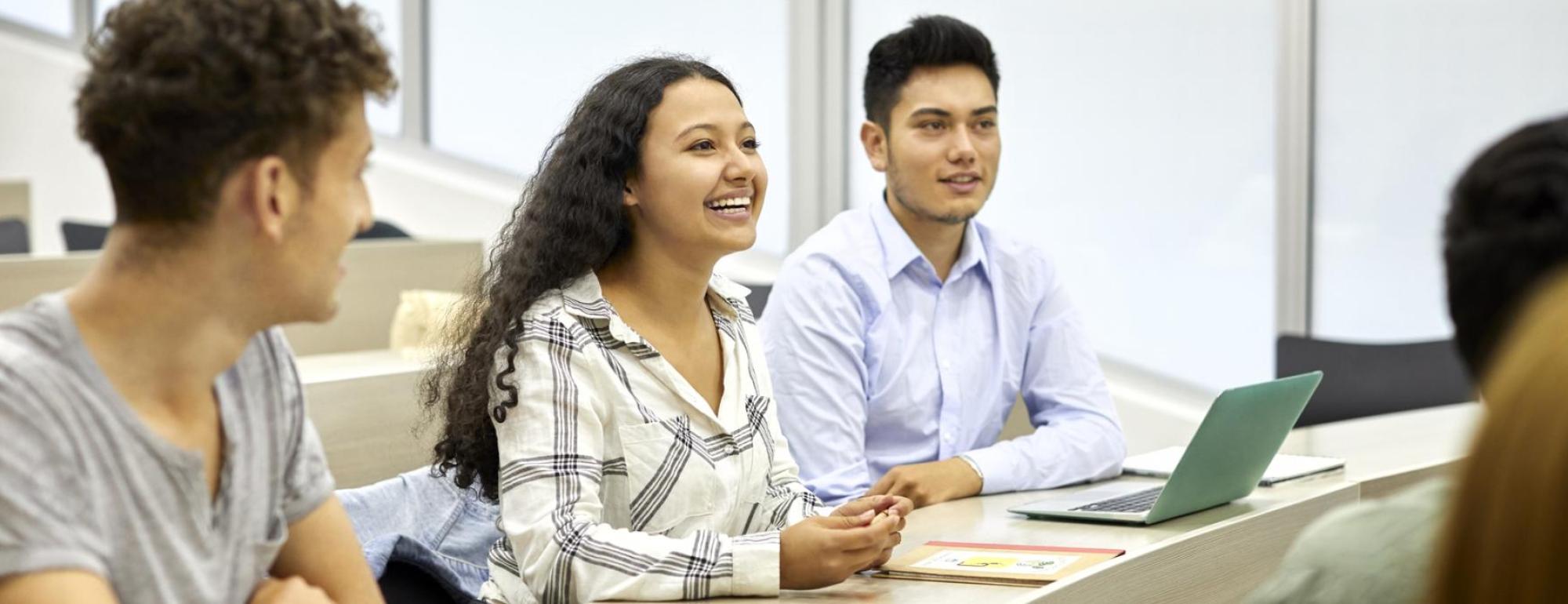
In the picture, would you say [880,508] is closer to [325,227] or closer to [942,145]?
[325,227]

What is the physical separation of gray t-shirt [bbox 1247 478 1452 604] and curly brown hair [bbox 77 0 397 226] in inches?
30.7

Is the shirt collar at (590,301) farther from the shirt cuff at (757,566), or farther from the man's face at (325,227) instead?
the man's face at (325,227)

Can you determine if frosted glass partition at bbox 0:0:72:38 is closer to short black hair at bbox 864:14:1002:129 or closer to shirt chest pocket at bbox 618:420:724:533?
short black hair at bbox 864:14:1002:129

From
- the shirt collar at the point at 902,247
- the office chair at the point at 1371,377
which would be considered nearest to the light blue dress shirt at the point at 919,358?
the shirt collar at the point at 902,247

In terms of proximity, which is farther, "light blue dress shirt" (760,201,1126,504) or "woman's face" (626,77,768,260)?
"light blue dress shirt" (760,201,1126,504)

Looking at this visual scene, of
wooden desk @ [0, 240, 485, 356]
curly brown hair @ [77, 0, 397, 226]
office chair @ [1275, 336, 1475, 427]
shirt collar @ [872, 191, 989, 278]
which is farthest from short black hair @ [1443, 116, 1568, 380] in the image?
wooden desk @ [0, 240, 485, 356]

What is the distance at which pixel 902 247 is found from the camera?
2822 mm

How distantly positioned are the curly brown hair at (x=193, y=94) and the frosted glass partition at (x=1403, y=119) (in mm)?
3923

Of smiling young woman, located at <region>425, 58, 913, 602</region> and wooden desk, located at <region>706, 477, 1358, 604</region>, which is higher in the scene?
smiling young woman, located at <region>425, 58, 913, 602</region>

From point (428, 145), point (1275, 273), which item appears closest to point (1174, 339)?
point (1275, 273)

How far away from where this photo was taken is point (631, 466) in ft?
6.24

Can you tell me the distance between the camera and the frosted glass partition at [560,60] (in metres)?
5.82

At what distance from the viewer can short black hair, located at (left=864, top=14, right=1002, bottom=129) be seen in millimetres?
2936

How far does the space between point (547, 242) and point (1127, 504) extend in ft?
2.80
